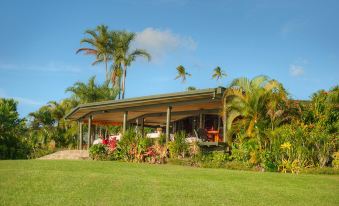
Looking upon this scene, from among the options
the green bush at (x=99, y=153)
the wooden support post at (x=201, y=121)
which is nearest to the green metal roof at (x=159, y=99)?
the green bush at (x=99, y=153)

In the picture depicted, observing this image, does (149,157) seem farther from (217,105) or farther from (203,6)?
(203,6)

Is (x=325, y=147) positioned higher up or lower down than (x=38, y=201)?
higher up

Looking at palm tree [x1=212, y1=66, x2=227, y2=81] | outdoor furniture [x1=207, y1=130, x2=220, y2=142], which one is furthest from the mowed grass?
palm tree [x1=212, y1=66, x2=227, y2=81]

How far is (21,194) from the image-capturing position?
756 centimetres

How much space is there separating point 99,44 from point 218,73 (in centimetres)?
1354

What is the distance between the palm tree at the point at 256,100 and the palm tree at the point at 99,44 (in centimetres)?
2510

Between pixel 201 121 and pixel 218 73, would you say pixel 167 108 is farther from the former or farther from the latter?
pixel 218 73

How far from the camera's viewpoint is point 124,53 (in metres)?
38.7

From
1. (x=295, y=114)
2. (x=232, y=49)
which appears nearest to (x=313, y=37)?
(x=232, y=49)

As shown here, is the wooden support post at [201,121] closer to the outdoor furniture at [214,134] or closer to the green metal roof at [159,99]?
the outdoor furniture at [214,134]

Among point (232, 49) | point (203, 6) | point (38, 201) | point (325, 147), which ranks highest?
point (203, 6)

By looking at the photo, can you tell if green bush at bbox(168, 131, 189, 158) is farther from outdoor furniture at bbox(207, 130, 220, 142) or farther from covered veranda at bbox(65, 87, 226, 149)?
outdoor furniture at bbox(207, 130, 220, 142)

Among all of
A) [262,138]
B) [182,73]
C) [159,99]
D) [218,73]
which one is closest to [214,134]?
[159,99]

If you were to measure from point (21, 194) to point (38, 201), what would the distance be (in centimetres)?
65
